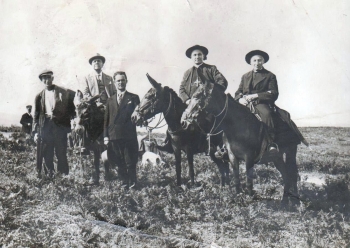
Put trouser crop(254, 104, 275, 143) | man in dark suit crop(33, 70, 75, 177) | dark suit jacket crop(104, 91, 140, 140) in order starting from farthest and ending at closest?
man in dark suit crop(33, 70, 75, 177)
dark suit jacket crop(104, 91, 140, 140)
trouser crop(254, 104, 275, 143)

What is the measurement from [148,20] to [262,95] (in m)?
1.61

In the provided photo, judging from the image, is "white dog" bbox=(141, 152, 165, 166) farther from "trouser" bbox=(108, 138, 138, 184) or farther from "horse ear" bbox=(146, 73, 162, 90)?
"horse ear" bbox=(146, 73, 162, 90)

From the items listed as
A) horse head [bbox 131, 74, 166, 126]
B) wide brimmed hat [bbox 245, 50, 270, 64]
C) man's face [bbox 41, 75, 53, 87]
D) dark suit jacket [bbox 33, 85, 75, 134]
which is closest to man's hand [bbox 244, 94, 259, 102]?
wide brimmed hat [bbox 245, 50, 270, 64]

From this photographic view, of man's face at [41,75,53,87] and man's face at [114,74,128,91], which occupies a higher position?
man's face at [41,75,53,87]

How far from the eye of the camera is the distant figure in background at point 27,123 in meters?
5.01

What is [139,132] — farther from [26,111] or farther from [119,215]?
[26,111]

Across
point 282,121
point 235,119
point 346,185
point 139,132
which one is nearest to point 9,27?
point 139,132

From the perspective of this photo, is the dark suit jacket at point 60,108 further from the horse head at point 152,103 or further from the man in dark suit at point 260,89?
the man in dark suit at point 260,89

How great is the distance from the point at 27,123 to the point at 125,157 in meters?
1.42

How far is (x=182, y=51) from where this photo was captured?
446 cm

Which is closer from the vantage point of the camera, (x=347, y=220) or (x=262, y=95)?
(x=347, y=220)

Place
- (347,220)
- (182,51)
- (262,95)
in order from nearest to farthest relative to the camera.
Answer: (347,220) < (262,95) < (182,51)

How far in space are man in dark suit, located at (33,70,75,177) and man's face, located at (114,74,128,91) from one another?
627mm

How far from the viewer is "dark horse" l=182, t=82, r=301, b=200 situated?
407cm
